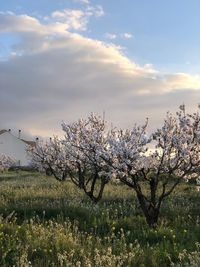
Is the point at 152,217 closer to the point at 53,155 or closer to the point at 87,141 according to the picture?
the point at 87,141

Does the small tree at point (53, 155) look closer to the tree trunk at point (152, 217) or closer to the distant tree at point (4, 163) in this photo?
the tree trunk at point (152, 217)

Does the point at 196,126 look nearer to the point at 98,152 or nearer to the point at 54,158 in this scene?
the point at 98,152

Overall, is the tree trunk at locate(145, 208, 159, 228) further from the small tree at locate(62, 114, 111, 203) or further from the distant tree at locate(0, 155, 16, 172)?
the distant tree at locate(0, 155, 16, 172)

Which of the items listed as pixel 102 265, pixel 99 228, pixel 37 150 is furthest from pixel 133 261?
pixel 37 150

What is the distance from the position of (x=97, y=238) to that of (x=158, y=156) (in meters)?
4.24

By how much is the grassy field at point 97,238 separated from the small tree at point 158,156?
85 cm

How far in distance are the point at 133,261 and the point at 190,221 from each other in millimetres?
4970

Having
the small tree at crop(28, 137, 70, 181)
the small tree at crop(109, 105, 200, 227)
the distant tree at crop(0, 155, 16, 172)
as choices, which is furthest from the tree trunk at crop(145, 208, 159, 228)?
the distant tree at crop(0, 155, 16, 172)

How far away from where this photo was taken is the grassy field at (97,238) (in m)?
8.01

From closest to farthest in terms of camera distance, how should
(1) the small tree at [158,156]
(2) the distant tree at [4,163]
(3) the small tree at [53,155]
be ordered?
(1) the small tree at [158,156] < (3) the small tree at [53,155] < (2) the distant tree at [4,163]

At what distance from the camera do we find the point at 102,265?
7504 millimetres

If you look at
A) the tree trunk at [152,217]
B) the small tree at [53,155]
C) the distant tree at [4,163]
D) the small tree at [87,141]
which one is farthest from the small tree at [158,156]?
the distant tree at [4,163]

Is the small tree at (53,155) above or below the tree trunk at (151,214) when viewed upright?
above

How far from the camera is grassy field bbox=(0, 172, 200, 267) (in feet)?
26.3
